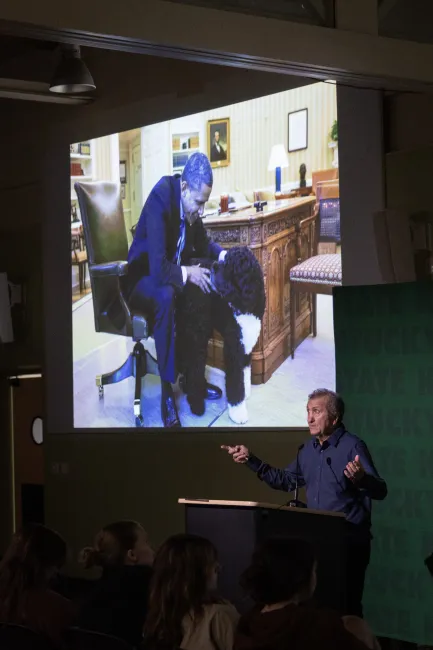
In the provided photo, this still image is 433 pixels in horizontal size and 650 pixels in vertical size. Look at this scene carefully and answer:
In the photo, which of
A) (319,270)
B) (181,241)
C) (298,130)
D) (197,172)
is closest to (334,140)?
(298,130)

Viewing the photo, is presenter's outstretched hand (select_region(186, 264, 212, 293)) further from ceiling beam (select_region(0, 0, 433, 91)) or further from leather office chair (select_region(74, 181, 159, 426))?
ceiling beam (select_region(0, 0, 433, 91))

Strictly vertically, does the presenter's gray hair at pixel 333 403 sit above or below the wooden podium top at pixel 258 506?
above

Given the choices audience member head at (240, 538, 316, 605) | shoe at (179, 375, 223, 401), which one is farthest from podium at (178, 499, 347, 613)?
shoe at (179, 375, 223, 401)

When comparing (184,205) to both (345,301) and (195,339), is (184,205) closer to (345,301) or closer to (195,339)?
(195,339)

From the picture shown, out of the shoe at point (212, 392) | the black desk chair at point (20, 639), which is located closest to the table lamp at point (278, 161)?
the shoe at point (212, 392)

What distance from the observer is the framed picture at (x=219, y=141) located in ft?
24.2

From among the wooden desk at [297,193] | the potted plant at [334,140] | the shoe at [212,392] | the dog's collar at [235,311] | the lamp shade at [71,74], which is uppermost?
the lamp shade at [71,74]

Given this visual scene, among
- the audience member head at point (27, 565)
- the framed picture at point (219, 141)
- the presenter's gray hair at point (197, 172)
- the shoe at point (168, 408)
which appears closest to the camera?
the audience member head at point (27, 565)

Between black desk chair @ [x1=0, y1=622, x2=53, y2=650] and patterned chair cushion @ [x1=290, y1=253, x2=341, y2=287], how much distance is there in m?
4.43

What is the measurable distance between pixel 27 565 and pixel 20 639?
59 centimetres

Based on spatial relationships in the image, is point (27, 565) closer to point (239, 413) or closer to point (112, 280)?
point (239, 413)

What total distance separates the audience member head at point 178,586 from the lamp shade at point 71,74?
4854 mm

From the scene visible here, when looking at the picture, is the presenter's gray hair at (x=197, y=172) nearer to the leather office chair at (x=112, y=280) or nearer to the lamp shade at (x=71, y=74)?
the leather office chair at (x=112, y=280)

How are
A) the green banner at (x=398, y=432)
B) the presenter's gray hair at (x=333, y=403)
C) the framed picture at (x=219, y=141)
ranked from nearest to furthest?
the presenter's gray hair at (x=333, y=403), the green banner at (x=398, y=432), the framed picture at (x=219, y=141)
